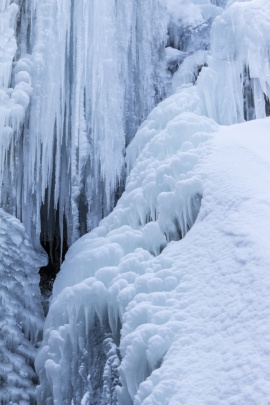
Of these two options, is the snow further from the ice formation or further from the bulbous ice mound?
the bulbous ice mound

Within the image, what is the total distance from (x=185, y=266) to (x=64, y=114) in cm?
220

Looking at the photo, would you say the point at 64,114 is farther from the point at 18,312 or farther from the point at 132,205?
the point at 18,312

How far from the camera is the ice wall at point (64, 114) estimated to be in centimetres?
529

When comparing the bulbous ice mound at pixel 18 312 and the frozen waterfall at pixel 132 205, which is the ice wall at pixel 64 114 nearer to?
the frozen waterfall at pixel 132 205

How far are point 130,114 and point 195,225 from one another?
7.19 feet

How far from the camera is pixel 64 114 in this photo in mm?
5543

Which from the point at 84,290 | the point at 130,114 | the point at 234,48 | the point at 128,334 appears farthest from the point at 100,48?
the point at 128,334

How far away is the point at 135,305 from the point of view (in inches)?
154

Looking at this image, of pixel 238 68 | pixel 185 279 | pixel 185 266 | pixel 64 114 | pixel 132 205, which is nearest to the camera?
pixel 185 279

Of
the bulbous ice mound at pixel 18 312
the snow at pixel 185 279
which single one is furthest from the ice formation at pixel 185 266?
the bulbous ice mound at pixel 18 312

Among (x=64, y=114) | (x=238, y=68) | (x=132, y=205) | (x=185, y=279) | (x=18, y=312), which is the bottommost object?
(x=18, y=312)

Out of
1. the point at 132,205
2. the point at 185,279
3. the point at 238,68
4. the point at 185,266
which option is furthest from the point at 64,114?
the point at 185,279

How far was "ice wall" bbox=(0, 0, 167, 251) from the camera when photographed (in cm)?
529

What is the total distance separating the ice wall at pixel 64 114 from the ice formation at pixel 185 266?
38cm
